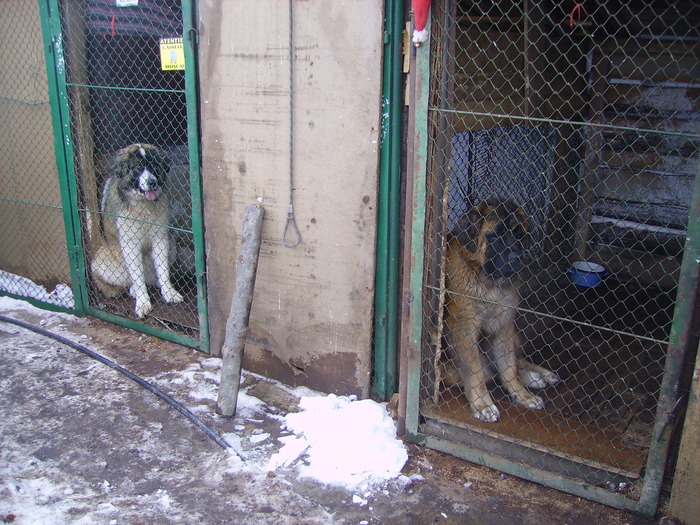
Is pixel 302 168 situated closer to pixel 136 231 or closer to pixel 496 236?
pixel 496 236

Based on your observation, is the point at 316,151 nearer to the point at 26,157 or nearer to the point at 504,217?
the point at 504,217

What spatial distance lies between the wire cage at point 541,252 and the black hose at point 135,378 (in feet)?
3.61

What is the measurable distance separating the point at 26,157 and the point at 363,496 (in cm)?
409

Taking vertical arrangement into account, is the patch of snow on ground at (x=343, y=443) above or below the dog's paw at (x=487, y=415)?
below

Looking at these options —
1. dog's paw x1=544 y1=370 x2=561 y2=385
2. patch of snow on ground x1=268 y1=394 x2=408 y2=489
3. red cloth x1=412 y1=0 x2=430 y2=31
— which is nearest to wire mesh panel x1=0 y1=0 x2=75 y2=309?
patch of snow on ground x1=268 y1=394 x2=408 y2=489

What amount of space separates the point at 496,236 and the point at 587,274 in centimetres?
241

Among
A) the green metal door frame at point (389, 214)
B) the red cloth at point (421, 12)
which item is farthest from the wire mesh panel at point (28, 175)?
the red cloth at point (421, 12)

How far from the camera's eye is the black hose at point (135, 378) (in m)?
3.42

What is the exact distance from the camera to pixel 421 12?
2818 millimetres

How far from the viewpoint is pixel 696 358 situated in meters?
2.58

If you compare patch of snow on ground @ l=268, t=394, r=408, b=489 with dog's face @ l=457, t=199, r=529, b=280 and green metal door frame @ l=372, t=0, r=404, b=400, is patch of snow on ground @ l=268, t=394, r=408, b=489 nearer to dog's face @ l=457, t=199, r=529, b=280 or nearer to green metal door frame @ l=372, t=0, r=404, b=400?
green metal door frame @ l=372, t=0, r=404, b=400

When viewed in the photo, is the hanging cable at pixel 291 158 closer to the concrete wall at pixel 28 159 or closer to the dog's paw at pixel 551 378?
the dog's paw at pixel 551 378

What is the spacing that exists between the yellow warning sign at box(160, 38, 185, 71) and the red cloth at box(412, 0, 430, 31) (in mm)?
1832

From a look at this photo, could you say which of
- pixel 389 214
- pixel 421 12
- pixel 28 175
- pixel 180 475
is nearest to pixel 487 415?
pixel 389 214
